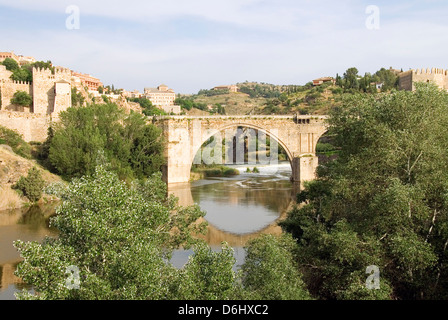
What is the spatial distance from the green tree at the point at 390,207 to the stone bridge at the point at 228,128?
1876 centimetres

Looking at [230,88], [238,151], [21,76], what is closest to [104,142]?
[21,76]

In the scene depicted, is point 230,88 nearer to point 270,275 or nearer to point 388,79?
point 388,79

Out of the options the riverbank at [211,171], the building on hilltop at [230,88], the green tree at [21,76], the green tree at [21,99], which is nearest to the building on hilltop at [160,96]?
the building on hilltop at [230,88]

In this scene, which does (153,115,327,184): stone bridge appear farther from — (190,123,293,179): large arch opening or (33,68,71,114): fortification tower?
(33,68,71,114): fortification tower

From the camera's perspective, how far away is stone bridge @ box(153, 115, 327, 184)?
2927cm

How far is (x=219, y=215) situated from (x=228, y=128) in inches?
485

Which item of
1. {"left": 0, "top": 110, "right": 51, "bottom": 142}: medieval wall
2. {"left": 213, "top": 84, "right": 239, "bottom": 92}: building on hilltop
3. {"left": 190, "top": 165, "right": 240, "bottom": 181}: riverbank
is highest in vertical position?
{"left": 213, "top": 84, "right": 239, "bottom": 92}: building on hilltop

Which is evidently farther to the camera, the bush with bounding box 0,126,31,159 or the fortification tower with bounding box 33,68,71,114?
the fortification tower with bounding box 33,68,71,114

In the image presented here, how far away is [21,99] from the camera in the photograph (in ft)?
94.7

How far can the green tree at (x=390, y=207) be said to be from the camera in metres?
7.85

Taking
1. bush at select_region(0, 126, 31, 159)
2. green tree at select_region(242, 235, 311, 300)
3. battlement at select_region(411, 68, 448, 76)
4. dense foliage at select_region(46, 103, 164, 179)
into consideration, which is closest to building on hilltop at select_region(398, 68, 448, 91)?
battlement at select_region(411, 68, 448, 76)

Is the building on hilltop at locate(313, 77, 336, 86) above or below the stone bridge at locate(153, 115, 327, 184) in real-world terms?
above

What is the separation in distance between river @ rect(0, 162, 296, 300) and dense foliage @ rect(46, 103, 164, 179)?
8.07ft

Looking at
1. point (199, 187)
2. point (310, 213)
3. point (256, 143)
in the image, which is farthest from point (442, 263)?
point (256, 143)
